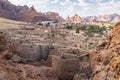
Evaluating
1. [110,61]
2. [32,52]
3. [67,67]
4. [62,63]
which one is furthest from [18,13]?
[110,61]

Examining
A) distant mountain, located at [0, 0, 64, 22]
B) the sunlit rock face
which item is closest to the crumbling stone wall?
the sunlit rock face

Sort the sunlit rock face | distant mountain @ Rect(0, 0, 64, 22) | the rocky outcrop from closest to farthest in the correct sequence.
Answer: the rocky outcrop, the sunlit rock face, distant mountain @ Rect(0, 0, 64, 22)

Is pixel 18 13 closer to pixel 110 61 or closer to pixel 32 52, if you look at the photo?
pixel 32 52

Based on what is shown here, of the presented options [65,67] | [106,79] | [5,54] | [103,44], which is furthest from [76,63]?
[106,79]

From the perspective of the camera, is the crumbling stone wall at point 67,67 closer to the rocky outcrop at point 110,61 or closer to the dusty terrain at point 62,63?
the dusty terrain at point 62,63

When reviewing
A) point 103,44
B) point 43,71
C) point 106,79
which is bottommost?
point 43,71

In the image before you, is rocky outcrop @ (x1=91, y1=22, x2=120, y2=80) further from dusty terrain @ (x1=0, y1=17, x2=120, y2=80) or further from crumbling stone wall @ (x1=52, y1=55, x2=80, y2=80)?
crumbling stone wall @ (x1=52, y1=55, x2=80, y2=80)

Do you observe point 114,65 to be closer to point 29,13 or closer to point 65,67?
point 65,67

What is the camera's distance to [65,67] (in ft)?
55.1

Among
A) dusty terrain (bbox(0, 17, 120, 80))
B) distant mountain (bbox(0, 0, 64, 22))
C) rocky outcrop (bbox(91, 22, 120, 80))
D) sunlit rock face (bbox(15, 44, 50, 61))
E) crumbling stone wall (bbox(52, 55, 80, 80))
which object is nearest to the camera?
rocky outcrop (bbox(91, 22, 120, 80))

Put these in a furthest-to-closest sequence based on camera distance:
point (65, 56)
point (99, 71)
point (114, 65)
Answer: point (65, 56) → point (99, 71) → point (114, 65)

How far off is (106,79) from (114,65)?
559 mm

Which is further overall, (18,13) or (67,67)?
(18,13)

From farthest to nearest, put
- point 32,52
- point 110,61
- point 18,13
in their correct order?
point 18,13, point 32,52, point 110,61
